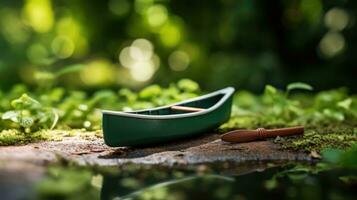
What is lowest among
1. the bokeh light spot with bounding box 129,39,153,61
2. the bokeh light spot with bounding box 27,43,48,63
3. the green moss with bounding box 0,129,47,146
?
the green moss with bounding box 0,129,47,146

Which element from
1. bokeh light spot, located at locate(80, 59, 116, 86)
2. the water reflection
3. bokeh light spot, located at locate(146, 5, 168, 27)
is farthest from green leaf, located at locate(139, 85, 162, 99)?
bokeh light spot, located at locate(80, 59, 116, 86)

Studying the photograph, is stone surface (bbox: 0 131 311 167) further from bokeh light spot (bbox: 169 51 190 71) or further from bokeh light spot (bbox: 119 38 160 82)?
bokeh light spot (bbox: 119 38 160 82)

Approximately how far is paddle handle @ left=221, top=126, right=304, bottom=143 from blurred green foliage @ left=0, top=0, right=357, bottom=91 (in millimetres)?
3819

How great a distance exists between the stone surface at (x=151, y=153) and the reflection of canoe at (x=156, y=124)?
81 mm

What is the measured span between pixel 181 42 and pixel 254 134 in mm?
6181

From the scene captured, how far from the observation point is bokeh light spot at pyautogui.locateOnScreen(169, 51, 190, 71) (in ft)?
33.8

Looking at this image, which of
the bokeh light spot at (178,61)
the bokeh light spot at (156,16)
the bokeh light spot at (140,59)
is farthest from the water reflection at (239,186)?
the bokeh light spot at (140,59)

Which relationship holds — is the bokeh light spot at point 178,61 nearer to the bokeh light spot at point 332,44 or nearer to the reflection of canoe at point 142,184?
the bokeh light spot at point 332,44

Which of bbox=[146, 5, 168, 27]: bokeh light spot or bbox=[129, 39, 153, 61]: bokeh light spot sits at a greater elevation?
bbox=[146, 5, 168, 27]: bokeh light spot

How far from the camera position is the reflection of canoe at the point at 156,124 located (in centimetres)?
A: 362

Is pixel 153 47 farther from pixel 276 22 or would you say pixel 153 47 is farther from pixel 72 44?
pixel 276 22

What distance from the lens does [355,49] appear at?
8.48 m

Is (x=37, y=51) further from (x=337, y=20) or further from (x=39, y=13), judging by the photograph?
(x=337, y=20)

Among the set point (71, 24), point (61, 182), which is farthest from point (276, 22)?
point (61, 182)
